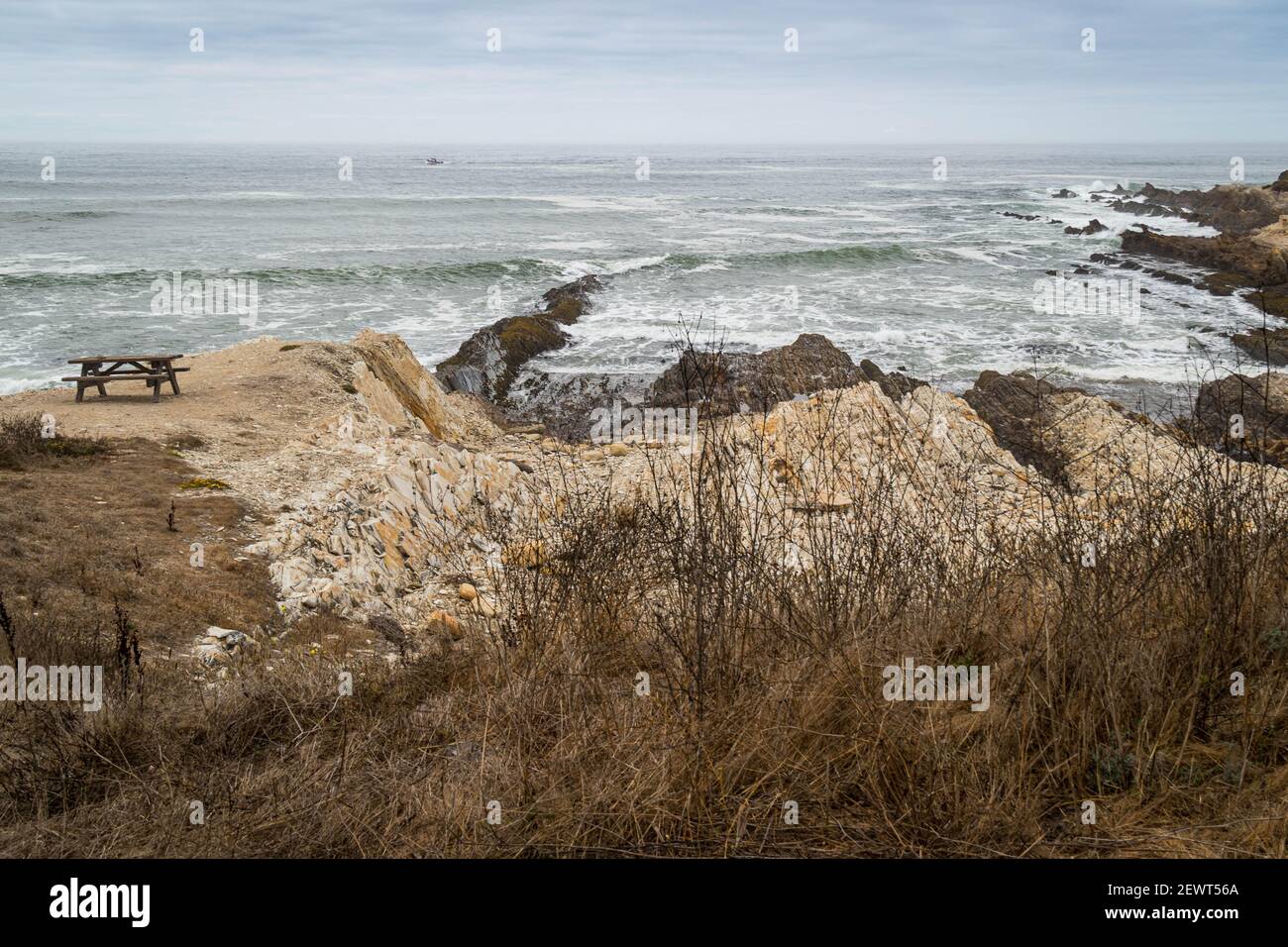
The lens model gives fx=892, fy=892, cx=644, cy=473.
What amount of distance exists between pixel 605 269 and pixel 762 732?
32.2 m

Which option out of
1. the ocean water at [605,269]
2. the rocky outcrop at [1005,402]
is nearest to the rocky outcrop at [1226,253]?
the ocean water at [605,269]

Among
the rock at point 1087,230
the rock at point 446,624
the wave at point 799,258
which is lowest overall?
the rock at point 446,624

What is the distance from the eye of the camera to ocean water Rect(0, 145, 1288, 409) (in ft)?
72.2

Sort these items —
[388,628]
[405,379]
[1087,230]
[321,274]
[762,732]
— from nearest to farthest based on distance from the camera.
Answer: [762,732]
[388,628]
[405,379]
[321,274]
[1087,230]

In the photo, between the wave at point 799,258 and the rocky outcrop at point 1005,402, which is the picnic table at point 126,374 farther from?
the wave at point 799,258

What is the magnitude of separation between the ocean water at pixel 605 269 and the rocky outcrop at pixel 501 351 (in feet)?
1.97

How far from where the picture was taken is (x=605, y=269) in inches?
1341

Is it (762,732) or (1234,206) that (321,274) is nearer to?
(762,732)

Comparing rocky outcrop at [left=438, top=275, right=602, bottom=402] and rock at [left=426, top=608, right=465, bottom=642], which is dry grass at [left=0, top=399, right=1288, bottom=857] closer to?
rock at [left=426, top=608, right=465, bottom=642]

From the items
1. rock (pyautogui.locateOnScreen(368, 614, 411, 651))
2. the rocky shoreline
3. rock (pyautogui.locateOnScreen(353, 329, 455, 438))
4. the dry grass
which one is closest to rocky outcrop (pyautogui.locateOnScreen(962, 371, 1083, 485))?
the rocky shoreline

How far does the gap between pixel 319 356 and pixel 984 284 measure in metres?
24.6

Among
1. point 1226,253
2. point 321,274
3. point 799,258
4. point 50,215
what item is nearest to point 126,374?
point 321,274

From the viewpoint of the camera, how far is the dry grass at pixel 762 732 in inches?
115

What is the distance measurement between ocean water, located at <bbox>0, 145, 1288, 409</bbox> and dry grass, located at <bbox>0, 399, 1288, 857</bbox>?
4924mm
